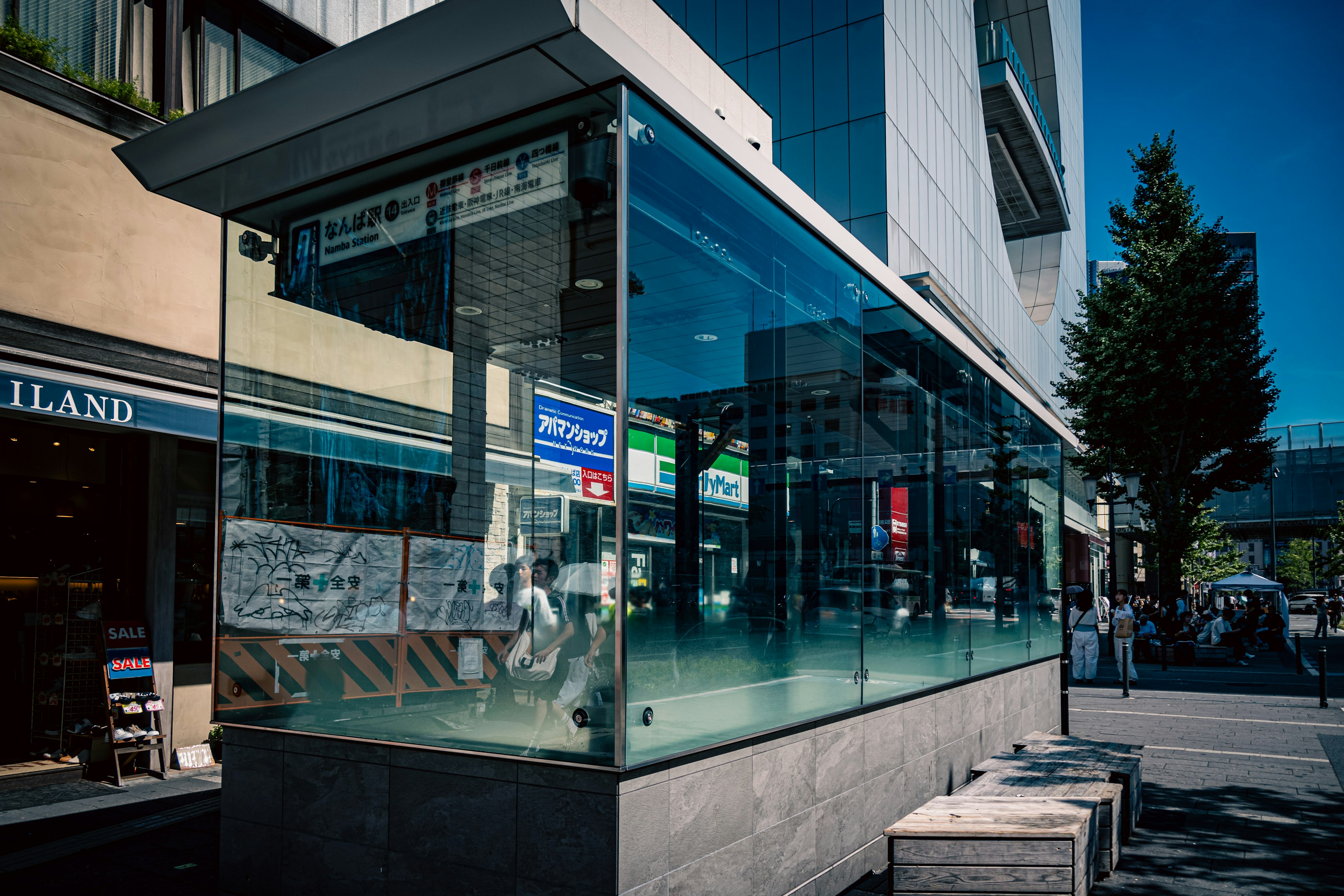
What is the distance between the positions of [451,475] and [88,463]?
589 centimetres

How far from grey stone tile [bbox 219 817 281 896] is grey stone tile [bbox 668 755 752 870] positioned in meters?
2.27

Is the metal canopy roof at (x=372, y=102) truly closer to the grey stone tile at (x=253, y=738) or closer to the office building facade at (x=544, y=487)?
the office building facade at (x=544, y=487)

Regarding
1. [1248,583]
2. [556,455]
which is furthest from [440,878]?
[1248,583]

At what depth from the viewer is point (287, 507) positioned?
18.9 ft

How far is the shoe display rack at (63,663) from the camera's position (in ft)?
29.9

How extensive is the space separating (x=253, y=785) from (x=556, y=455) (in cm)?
258

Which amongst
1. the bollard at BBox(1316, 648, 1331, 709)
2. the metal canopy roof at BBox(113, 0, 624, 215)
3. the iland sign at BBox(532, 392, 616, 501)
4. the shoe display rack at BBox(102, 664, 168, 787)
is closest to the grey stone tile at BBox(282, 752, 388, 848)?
the iland sign at BBox(532, 392, 616, 501)

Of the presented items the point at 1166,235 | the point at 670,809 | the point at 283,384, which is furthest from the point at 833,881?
the point at 1166,235

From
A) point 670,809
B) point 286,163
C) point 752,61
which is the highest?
point 752,61

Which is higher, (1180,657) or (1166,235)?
(1166,235)

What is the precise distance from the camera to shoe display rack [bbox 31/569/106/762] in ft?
29.9

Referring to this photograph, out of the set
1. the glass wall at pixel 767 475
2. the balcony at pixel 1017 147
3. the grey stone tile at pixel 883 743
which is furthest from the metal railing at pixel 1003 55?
the grey stone tile at pixel 883 743

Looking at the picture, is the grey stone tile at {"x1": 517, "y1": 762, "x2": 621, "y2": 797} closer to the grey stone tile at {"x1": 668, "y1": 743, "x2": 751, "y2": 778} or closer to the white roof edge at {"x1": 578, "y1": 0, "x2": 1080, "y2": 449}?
the grey stone tile at {"x1": 668, "y1": 743, "x2": 751, "y2": 778}

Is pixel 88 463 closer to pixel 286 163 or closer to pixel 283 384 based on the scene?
pixel 283 384
